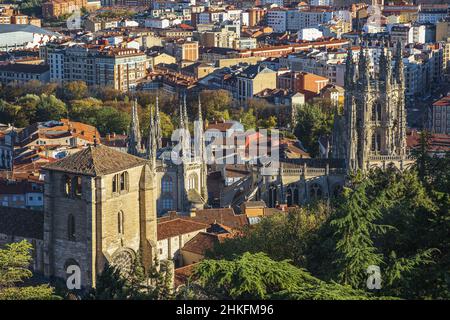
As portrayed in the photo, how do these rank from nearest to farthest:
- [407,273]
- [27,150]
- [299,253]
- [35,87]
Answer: [407,273] < [299,253] < [27,150] < [35,87]

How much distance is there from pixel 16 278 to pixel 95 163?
2.79 m

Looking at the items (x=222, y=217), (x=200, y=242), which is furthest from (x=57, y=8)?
(x=200, y=242)

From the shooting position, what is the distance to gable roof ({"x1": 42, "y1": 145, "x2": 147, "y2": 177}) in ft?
63.2

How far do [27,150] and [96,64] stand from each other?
2426cm

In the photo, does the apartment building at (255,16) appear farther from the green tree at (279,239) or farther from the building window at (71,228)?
the building window at (71,228)

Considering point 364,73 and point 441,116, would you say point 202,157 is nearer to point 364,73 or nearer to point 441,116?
point 364,73

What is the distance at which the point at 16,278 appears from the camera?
57.5 ft

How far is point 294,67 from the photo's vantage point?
66.4m

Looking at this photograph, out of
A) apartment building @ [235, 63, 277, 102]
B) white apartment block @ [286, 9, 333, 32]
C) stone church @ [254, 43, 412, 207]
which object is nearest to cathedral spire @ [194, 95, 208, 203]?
stone church @ [254, 43, 412, 207]

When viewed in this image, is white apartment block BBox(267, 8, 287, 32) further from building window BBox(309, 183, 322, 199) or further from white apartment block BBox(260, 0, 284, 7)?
building window BBox(309, 183, 322, 199)

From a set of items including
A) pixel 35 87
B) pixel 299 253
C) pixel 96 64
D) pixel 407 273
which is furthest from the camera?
pixel 96 64

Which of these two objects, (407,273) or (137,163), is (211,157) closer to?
(137,163)
